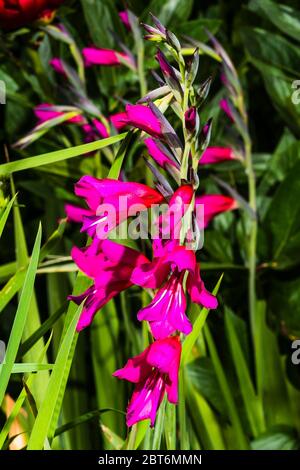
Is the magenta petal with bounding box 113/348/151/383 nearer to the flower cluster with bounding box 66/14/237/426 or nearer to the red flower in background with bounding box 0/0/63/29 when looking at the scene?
the flower cluster with bounding box 66/14/237/426

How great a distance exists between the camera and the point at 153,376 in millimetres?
640

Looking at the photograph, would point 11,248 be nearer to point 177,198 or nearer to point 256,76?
point 256,76

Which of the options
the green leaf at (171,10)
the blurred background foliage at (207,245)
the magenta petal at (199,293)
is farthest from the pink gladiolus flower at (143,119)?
the green leaf at (171,10)

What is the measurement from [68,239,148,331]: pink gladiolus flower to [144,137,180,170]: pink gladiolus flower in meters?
0.08

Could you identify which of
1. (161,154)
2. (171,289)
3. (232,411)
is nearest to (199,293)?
(171,289)

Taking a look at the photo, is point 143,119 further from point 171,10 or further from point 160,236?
point 171,10

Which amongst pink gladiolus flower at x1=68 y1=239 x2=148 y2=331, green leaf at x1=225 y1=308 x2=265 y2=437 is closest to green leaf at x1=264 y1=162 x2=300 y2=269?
green leaf at x1=225 y1=308 x2=265 y2=437

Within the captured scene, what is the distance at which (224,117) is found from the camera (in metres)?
1.36

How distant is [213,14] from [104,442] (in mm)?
755

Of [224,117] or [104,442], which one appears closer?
[104,442]

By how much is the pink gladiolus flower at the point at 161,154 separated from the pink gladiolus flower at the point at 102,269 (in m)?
0.08

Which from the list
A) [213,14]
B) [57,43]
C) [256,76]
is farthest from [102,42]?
[256,76]
